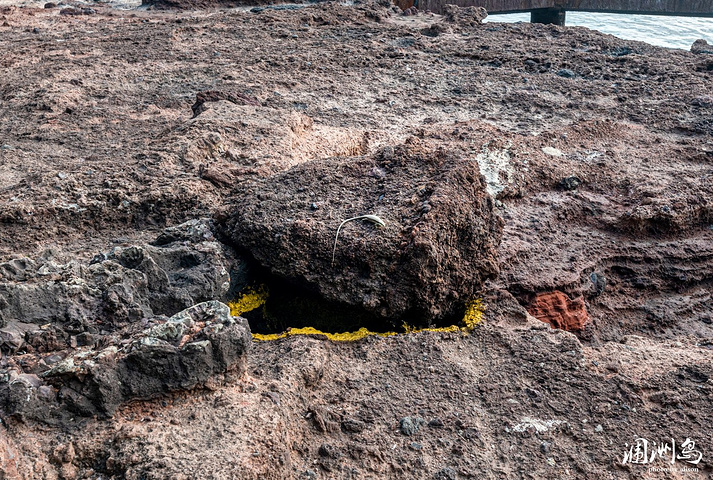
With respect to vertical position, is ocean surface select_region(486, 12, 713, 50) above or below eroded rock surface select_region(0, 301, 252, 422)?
above

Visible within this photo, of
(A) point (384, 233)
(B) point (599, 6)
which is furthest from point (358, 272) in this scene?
(B) point (599, 6)

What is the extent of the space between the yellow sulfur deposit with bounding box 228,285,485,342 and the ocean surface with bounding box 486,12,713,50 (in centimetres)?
627

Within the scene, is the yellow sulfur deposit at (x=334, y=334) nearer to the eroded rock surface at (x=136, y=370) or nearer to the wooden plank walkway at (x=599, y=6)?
the eroded rock surface at (x=136, y=370)

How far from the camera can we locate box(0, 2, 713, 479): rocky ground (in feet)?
5.79

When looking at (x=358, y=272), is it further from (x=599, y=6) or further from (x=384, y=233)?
(x=599, y=6)

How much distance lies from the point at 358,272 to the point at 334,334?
0.25 m

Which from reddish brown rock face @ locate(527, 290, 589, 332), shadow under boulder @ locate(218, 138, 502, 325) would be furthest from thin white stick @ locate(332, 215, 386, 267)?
reddish brown rock face @ locate(527, 290, 589, 332)

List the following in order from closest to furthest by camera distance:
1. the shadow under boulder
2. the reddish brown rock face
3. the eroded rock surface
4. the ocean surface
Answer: the eroded rock surface
the shadow under boulder
the reddish brown rock face
the ocean surface

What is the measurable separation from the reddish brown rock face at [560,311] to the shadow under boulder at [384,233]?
343mm

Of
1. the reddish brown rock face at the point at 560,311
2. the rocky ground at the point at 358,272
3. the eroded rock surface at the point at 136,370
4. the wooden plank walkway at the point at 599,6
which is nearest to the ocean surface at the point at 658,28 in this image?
the wooden plank walkway at the point at 599,6

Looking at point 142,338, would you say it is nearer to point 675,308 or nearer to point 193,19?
point 675,308

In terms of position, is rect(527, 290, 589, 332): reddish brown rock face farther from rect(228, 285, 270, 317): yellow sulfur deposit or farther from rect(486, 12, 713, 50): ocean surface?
rect(486, 12, 713, 50): ocean surface

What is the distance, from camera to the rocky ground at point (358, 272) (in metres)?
1.76

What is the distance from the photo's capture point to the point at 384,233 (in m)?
2.27
